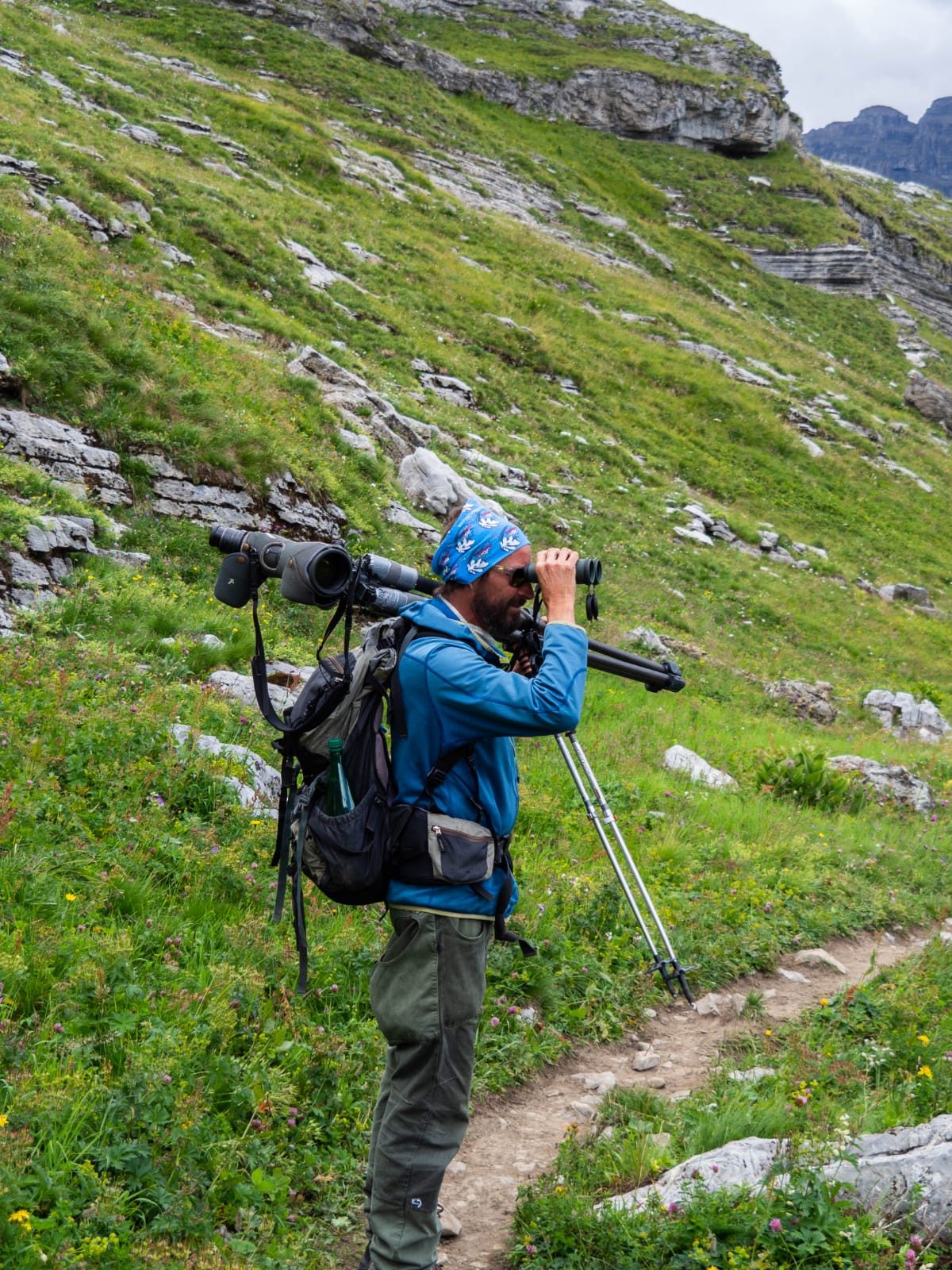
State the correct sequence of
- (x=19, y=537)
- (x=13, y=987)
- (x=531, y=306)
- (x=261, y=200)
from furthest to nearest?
(x=531, y=306) → (x=261, y=200) → (x=19, y=537) → (x=13, y=987)

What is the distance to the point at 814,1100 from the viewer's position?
15.7 ft

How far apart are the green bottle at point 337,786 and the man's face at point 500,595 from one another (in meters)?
0.81

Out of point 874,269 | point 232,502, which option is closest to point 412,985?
point 232,502

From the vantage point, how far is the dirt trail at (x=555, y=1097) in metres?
4.34

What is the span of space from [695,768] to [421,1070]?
→ 8073mm

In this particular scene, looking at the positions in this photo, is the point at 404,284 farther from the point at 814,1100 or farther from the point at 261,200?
the point at 814,1100

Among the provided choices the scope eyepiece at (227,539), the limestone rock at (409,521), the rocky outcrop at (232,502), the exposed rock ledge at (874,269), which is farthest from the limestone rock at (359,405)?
the exposed rock ledge at (874,269)

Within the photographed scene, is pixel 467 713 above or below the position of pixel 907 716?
above

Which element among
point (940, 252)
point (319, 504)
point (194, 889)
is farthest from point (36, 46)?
→ point (940, 252)

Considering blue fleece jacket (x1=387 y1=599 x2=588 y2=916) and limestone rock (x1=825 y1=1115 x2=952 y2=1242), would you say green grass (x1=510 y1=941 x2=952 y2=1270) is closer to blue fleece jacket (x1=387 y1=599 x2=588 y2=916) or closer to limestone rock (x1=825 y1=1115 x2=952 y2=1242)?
limestone rock (x1=825 y1=1115 x2=952 y2=1242)

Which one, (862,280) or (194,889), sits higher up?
(862,280)

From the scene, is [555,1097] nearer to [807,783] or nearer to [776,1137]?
[776,1137]

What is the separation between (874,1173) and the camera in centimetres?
376

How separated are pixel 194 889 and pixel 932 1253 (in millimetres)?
3992
